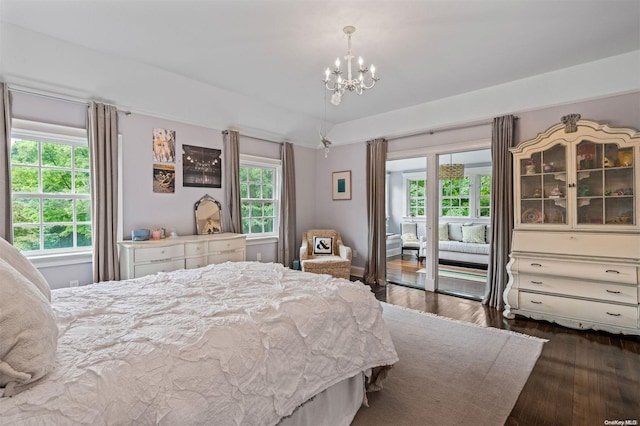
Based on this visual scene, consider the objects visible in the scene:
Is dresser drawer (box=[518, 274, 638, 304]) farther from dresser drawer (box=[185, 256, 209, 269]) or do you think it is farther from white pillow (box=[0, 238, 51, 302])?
white pillow (box=[0, 238, 51, 302])

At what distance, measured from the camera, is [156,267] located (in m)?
3.47

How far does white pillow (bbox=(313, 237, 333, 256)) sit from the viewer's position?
5.23 meters

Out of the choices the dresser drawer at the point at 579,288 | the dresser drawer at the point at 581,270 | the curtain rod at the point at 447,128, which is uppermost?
the curtain rod at the point at 447,128

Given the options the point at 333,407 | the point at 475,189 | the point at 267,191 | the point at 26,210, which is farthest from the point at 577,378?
the point at 475,189

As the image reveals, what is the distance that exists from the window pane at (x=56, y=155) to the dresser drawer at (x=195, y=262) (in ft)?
5.36

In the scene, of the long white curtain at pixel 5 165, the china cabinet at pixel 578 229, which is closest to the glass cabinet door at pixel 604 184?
the china cabinet at pixel 578 229

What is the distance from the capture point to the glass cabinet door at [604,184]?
3059mm

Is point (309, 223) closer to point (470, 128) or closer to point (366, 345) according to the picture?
point (470, 128)

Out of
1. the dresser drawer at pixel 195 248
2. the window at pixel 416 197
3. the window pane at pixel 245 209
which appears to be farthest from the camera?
the window at pixel 416 197

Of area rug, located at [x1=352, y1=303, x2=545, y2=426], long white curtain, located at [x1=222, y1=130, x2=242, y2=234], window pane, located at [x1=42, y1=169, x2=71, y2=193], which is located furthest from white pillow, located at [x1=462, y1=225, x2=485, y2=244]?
window pane, located at [x1=42, y1=169, x2=71, y2=193]

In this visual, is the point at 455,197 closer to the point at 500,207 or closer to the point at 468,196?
the point at 468,196

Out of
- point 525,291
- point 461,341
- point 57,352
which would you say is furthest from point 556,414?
point 57,352

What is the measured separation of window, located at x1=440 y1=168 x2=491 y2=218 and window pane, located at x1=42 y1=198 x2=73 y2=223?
24.2ft

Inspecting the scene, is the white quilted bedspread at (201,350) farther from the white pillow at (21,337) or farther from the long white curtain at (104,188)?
the long white curtain at (104,188)
